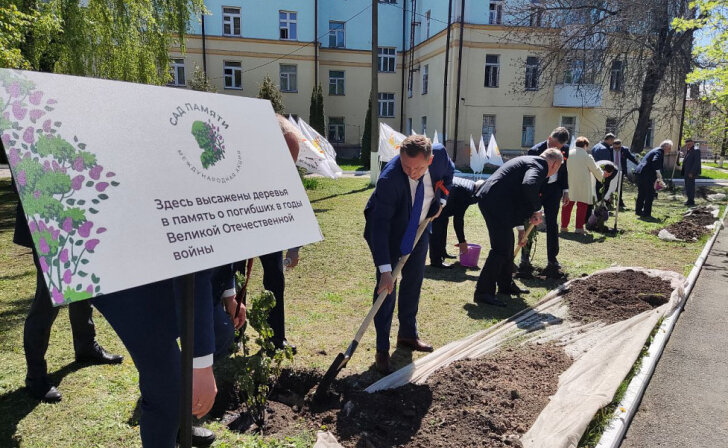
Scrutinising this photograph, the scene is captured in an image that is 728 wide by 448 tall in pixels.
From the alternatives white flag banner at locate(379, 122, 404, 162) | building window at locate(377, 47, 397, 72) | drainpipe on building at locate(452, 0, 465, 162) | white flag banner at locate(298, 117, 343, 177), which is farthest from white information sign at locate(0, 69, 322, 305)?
building window at locate(377, 47, 397, 72)

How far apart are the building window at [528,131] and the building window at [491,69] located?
273 cm

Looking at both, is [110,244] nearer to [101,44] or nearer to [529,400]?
[529,400]

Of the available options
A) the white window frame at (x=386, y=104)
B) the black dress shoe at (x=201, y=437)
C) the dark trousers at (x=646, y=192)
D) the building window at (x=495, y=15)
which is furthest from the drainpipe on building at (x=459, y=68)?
the black dress shoe at (x=201, y=437)

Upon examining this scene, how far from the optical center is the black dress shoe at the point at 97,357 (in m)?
3.55

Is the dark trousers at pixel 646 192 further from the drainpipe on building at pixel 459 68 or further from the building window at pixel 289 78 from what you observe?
the building window at pixel 289 78

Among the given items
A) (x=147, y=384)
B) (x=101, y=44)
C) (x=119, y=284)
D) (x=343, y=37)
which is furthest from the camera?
(x=343, y=37)

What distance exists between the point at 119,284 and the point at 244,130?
81 cm

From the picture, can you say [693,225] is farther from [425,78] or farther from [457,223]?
[425,78]

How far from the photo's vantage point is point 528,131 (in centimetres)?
2769

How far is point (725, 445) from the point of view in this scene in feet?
9.89

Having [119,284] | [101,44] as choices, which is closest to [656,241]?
[119,284]

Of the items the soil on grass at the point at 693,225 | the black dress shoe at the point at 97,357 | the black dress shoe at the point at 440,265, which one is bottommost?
the black dress shoe at the point at 440,265

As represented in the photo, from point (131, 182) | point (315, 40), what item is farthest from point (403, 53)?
point (131, 182)

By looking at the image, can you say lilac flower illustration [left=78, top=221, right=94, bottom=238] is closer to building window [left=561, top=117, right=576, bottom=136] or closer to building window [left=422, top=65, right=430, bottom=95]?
building window [left=561, top=117, right=576, bottom=136]
